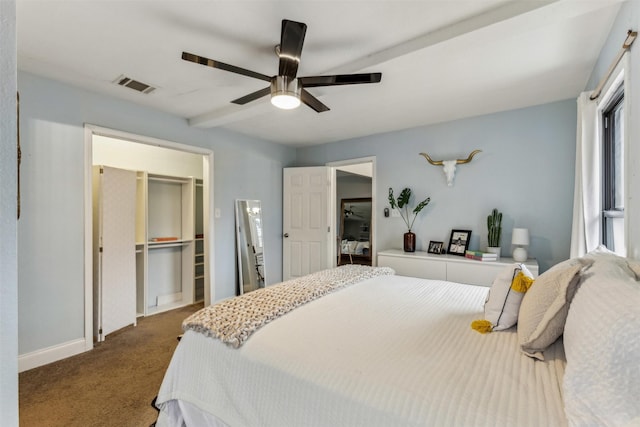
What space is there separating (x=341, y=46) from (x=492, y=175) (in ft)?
7.80

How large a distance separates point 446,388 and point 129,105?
11.5 feet

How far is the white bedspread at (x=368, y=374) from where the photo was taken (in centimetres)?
91

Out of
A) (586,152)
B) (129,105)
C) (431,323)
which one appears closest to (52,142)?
(129,105)

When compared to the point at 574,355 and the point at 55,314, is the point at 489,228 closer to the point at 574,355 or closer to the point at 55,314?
the point at 574,355

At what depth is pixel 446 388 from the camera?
973 mm

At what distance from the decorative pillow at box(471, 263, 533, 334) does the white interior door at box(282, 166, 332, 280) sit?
3000 millimetres

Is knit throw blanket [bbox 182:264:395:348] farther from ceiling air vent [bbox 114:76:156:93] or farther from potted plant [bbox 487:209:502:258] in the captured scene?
ceiling air vent [bbox 114:76:156:93]

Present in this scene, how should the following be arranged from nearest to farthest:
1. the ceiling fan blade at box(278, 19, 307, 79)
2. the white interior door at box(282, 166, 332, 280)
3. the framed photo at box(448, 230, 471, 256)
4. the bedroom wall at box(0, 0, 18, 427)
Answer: the bedroom wall at box(0, 0, 18, 427), the ceiling fan blade at box(278, 19, 307, 79), the framed photo at box(448, 230, 471, 256), the white interior door at box(282, 166, 332, 280)

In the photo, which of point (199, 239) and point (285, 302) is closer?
point (285, 302)

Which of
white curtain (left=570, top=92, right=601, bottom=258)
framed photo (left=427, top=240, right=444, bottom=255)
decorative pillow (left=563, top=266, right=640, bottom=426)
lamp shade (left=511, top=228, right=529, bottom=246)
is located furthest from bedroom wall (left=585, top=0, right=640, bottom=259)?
framed photo (left=427, top=240, right=444, bottom=255)

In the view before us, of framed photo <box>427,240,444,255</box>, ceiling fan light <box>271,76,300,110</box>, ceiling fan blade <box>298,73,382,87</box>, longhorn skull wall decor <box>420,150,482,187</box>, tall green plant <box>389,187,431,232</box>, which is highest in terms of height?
ceiling fan blade <box>298,73,382,87</box>

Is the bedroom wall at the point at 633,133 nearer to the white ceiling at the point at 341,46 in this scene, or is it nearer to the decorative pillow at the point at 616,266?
the white ceiling at the point at 341,46

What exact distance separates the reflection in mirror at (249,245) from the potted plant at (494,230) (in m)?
2.96

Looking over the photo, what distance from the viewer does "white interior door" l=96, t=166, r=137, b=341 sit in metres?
2.98
